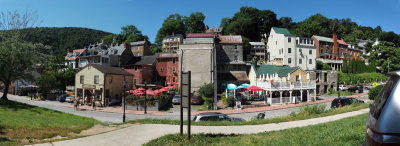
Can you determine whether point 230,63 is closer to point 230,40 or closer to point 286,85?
point 230,40

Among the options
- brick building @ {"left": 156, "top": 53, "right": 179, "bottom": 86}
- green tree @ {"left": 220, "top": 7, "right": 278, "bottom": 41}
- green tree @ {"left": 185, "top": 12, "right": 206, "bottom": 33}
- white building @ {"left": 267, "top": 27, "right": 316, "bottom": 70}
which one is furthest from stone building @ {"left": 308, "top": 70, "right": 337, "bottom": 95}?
green tree @ {"left": 185, "top": 12, "right": 206, "bottom": 33}

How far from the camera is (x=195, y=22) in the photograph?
304 ft

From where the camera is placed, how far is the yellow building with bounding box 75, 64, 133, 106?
3756 cm

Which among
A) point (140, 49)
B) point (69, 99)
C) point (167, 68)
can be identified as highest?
point (140, 49)

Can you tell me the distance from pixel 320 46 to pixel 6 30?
7254cm

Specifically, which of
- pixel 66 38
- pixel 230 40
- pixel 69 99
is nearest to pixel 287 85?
pixel 230 40

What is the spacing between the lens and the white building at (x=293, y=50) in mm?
57062

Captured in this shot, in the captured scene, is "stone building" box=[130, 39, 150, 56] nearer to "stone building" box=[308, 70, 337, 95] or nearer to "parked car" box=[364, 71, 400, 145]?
"stone building" box=[308, 70, 337, 95]

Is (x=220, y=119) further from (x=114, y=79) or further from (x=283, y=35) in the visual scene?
(x=283, y=35)

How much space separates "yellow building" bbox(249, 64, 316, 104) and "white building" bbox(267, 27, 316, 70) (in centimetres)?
1699

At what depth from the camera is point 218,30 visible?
84.9 meters

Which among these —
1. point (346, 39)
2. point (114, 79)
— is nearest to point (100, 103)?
point (114, 79)

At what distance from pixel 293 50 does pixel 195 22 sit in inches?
1859

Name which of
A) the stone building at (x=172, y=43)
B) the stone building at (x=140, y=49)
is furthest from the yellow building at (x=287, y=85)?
the stone building at (x=140, y=49)
